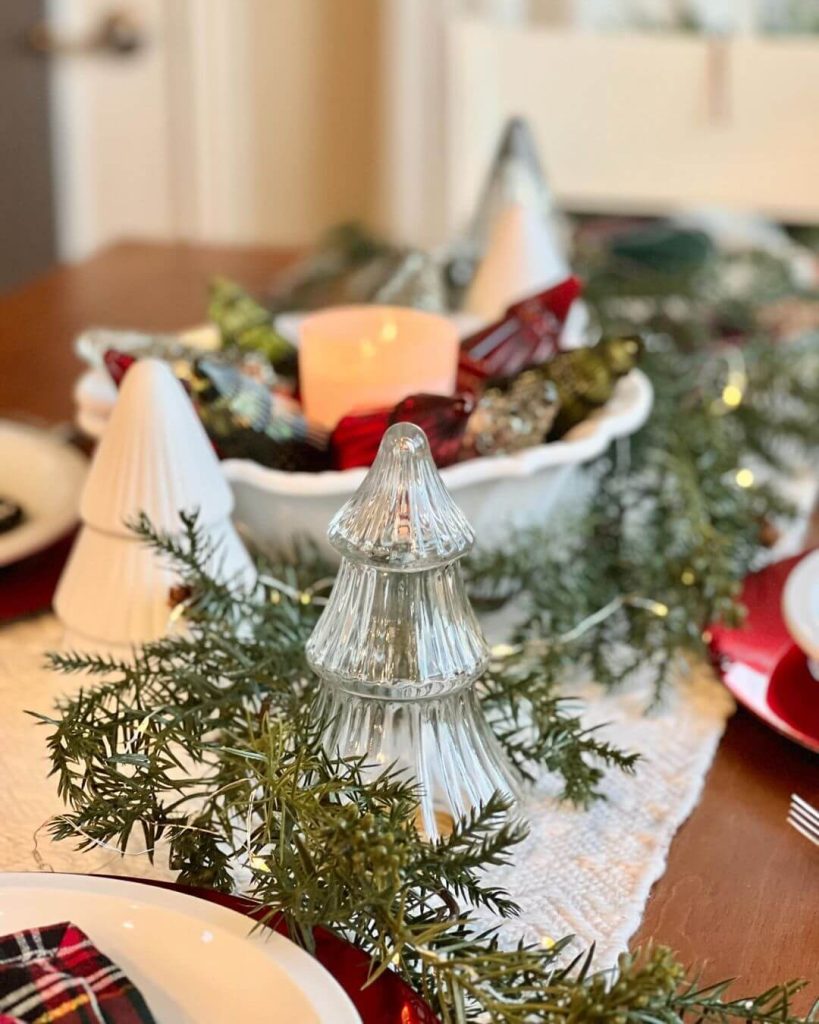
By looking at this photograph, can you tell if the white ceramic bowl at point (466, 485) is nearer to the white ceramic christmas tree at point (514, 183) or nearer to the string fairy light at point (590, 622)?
the string fairy light at point (590, 622)

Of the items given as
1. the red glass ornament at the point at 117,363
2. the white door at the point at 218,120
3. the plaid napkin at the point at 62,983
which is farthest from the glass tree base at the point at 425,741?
the white door at the point at 218,120

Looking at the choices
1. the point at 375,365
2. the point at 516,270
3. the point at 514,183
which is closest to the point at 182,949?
the point at 375,365

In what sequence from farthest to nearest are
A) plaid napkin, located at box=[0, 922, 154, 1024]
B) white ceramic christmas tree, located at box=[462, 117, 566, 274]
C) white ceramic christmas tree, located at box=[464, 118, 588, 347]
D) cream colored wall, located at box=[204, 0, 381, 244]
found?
cream colored wall, located at box=[204, 0, 381, 244]
white ceramic christmas tree, located at box=[462, 117, 566, 274]
white ceramic christmas tree, located at box=[464, 118, 588, 347]
plaid napkin, located at box=[0, 922, 154, 1024]

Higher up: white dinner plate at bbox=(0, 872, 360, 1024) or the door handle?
the door handle

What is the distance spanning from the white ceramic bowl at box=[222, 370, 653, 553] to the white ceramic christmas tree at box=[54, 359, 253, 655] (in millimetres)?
52

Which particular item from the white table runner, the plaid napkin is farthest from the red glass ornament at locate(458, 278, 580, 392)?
the plaid napkin

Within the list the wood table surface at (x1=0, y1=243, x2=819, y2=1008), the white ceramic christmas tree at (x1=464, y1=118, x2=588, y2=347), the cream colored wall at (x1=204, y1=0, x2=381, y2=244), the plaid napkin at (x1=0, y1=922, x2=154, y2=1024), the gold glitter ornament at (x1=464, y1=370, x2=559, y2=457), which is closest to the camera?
the plaid napkin at (x1=0, y1=922, x2=154, y2=1024)

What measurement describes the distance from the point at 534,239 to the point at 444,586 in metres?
0.52

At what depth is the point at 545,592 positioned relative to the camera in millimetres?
661

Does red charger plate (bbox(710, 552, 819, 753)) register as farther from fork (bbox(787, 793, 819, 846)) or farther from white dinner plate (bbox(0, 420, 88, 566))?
white dinner plate (bbox(0, 420, 88, 566))

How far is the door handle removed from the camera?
7.95 feet

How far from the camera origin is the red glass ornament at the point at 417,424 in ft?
1.98

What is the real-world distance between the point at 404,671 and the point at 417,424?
180mm

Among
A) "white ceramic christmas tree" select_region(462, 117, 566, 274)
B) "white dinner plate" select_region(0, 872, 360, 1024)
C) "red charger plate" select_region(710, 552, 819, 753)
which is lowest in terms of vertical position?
"red charger plate" select_region(710, 552, 819, 753)
